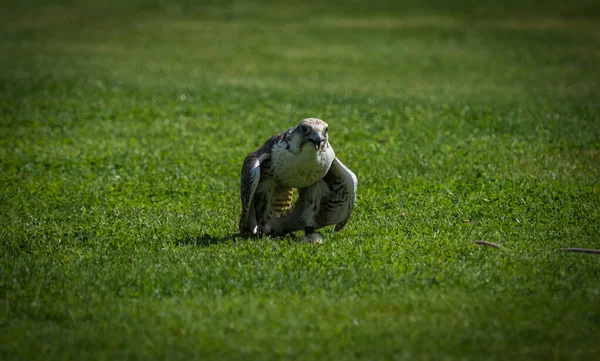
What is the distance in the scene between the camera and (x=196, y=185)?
1057 cm

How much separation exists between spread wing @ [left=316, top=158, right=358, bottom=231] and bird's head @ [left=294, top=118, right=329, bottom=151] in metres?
0.73

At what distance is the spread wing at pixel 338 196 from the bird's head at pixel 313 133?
730 millimetres

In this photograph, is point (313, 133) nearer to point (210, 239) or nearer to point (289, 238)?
point (289, 238)

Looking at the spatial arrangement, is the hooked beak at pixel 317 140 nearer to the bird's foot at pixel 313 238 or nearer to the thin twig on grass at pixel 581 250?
the bird's foot at pixel 313 238

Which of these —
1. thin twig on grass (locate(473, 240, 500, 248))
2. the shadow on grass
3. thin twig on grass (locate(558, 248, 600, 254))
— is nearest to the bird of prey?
the shadow on grass

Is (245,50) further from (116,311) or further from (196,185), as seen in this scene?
(116,311)

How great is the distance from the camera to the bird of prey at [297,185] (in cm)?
718

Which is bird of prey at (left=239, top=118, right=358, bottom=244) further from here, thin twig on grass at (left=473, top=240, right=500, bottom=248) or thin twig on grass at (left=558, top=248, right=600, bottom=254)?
thin twig on grass at (left=558, top=248, right=600, bottom=254)

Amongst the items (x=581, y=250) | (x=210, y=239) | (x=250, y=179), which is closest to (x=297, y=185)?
(x=250, y=179)

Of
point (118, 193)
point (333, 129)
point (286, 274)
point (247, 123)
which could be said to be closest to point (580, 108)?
point (333, 129)

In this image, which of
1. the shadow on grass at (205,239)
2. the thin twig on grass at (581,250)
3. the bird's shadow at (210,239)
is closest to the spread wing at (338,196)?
the bird's shadow at (210,239)

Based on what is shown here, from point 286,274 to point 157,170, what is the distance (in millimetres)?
5226

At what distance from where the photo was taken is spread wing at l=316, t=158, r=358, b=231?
25.4 feet

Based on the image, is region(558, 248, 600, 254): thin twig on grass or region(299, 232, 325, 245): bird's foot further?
region(299, 232, 325, 245): bird's foot
